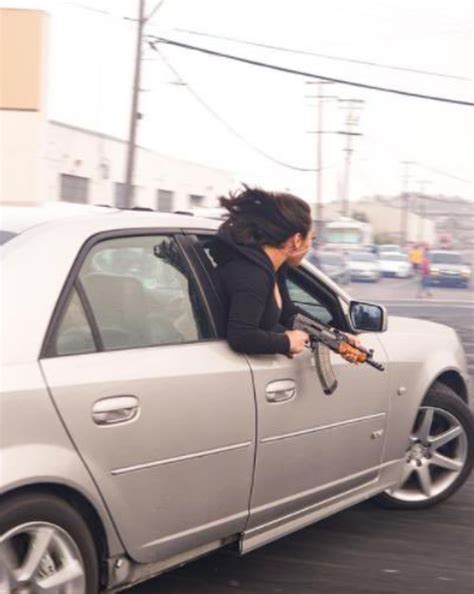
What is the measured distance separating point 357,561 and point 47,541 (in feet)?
5.93

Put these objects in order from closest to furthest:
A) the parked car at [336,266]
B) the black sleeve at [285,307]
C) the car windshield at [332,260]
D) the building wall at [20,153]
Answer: the black sleeve at [285,307] < the building wall at [20,153] < the parked car at [336,266] < the car windshield at [332,260]

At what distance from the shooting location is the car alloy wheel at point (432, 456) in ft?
16.0

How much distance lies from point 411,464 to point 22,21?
70.4 feet

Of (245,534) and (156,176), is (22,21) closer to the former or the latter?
(156,176)

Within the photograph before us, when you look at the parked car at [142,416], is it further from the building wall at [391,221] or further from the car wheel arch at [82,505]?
the building wall at [391,221]

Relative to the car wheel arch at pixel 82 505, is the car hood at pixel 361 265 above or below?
above

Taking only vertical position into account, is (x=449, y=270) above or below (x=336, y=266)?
above

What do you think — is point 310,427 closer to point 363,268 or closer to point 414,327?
point 414,327

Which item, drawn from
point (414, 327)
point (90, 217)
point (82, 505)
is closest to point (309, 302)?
point (414, 327)

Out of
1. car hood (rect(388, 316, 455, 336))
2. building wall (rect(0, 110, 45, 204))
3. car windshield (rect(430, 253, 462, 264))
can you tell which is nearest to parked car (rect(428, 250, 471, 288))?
car windshield (rect(430, 253, 462, 264))

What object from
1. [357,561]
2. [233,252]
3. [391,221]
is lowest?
[357,561]

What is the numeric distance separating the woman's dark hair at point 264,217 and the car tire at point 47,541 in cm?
140

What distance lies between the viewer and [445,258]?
4203 centimetres

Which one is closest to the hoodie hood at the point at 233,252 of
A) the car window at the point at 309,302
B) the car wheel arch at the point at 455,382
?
the car window at the point at 309,302
